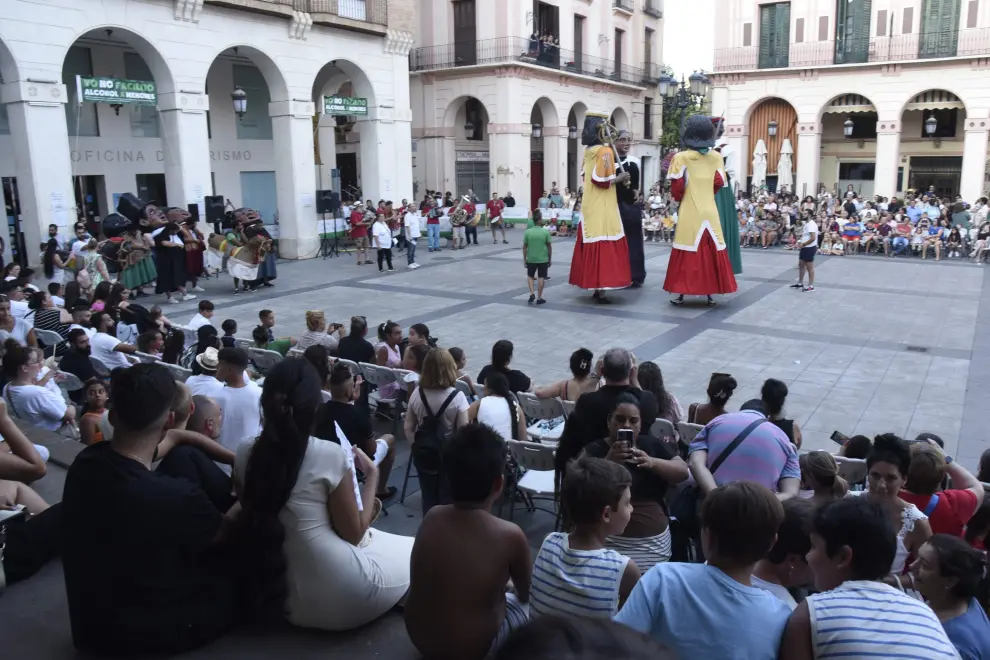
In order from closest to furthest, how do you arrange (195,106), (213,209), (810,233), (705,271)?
(705,271) < (810,233) < (195,106) < (213,209)

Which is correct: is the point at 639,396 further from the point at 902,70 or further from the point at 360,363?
the point at 902,70

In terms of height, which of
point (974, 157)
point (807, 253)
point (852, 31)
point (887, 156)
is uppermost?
point (852, 31)

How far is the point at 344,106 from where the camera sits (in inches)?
817

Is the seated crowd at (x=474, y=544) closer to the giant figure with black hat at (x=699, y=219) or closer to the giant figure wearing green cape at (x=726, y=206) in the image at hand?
→ the giant figure with black hat at (x=699, y=219)

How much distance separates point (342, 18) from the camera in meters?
20.6

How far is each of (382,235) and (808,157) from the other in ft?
61.6

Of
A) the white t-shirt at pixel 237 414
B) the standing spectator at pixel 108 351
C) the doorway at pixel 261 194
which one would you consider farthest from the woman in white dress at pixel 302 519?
the doorway at pixel 261 194

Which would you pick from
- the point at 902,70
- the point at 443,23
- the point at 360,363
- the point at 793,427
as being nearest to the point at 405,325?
the point at 360,363

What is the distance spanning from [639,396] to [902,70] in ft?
91.7

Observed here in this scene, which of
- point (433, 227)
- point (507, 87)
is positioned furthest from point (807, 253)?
point (507, 87)

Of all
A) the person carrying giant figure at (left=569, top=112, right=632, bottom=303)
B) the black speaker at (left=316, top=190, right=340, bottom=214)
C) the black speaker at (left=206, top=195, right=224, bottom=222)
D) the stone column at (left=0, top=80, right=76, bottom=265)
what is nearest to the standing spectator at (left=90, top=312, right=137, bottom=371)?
the person carrying giant figure at (left=569, top=112, right=632, bottom=303)

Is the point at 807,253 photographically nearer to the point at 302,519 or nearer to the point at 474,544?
the point at 474,544

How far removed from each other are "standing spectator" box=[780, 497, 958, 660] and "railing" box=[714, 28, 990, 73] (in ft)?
96.5

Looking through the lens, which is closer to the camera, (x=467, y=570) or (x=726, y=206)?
(x=467, y=570)
